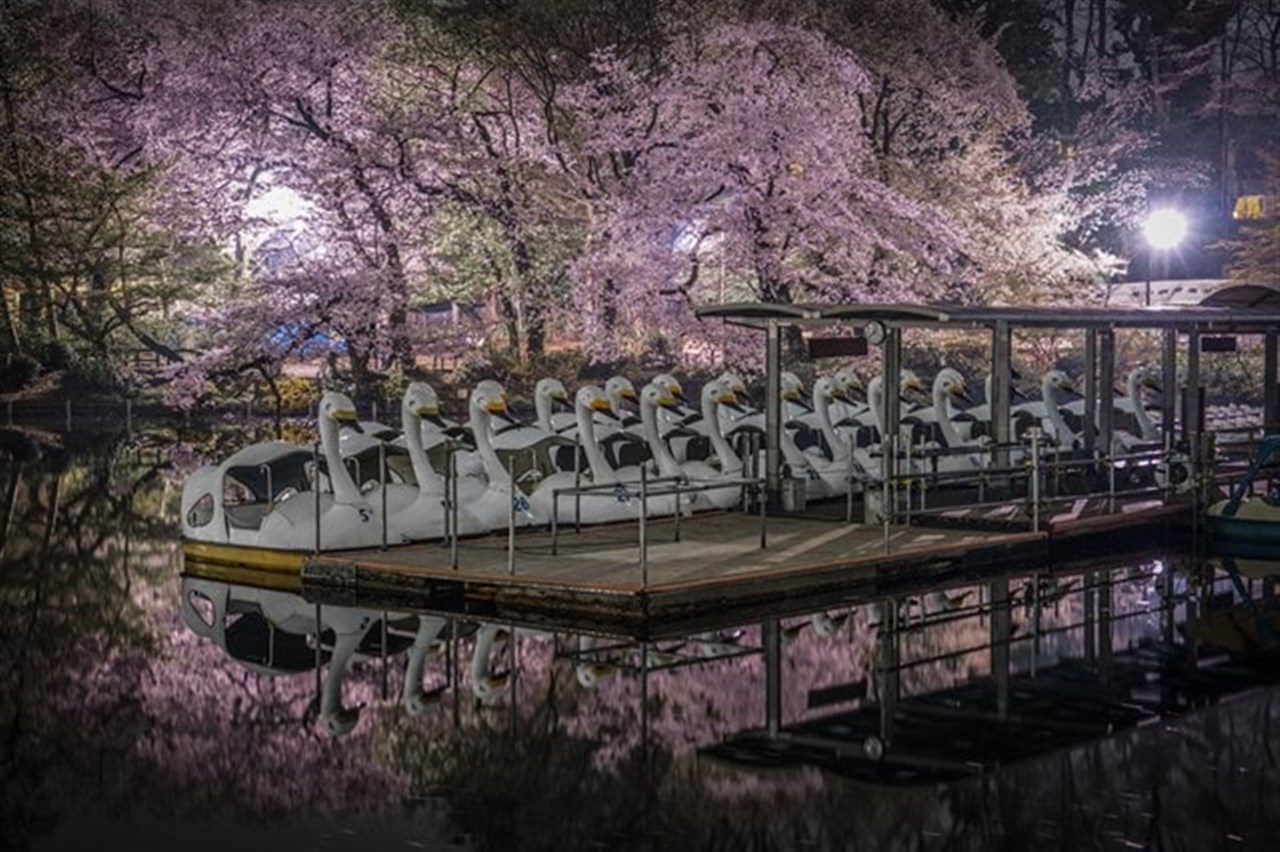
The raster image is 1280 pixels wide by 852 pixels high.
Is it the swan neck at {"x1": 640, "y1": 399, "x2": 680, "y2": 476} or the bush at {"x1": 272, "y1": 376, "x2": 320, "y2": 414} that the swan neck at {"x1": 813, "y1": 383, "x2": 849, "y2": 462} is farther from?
the bush at {"x1": 272, "y1": 376, "x2": 320, "y2": 414}

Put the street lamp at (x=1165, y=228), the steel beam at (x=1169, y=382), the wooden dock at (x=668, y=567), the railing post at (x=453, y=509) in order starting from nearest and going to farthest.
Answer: the wooden dock at (x=668, y=567) → the railing post at (x=453, y=509) → the steel beam at (x=1169, y=382) → the street lamp at (x=1165, y=228)

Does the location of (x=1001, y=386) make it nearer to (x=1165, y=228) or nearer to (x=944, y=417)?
(x=944, y=417)

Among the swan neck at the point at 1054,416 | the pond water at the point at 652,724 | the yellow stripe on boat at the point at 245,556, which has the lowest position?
the pond water at the point at 652,724

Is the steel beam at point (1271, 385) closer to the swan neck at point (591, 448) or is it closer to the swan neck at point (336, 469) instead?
the swan neck at point (591, 448)

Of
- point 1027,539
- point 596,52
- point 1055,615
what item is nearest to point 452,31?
point 596,52

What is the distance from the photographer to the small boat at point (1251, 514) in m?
22.1

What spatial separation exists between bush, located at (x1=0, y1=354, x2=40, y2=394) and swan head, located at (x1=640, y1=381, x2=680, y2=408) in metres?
28.8

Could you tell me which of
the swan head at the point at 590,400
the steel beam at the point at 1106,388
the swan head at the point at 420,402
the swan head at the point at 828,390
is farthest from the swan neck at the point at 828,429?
the swan head at the point at 420,402

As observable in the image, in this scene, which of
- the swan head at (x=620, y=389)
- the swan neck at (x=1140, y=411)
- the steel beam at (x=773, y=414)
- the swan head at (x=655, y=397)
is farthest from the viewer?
the swan neck at (x=1140, y=411)

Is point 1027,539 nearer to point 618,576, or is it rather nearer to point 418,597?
point 618,576

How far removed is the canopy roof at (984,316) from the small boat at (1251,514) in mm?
2098

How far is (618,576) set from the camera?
1712cm

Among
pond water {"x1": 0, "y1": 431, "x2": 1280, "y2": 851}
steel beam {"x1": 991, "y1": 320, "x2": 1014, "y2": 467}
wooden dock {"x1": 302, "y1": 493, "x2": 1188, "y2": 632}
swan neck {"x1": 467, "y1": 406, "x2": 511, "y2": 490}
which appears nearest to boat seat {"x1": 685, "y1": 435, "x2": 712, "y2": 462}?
wooden dock {"x1": 302, "y1": 493, "x2": 1188, "y2": 632}

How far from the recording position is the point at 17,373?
47.3m
